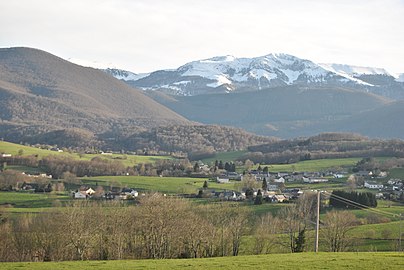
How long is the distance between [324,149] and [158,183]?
84.7 metres

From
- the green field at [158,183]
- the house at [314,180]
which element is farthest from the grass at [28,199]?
the house at [314,180]

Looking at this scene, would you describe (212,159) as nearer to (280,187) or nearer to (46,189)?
(280,187)

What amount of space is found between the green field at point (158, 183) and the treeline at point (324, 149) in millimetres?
53185

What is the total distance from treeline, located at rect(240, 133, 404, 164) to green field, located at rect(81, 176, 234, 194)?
174 ft

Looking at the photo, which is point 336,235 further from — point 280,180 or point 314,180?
point 280,180

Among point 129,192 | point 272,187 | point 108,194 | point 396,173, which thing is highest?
point 396,173

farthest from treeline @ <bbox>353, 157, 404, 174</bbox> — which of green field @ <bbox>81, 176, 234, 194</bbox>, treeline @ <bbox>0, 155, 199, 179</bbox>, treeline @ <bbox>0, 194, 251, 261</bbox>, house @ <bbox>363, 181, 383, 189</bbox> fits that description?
treeline @ <bbox>0, 194, 251, 261</bbox>

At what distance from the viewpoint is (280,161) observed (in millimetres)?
161000

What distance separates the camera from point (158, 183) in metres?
103

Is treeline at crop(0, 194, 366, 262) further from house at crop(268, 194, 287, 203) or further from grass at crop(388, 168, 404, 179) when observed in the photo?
grass at crop(388, 168, 404, 179)

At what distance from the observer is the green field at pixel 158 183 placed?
96812 millimetres

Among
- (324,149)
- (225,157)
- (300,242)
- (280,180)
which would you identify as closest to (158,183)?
(280,180)

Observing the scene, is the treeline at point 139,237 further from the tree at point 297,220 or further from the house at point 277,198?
the house at point 277,198

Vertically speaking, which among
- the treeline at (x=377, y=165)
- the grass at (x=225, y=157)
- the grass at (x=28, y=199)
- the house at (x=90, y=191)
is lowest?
the grass at (x=28, y=199)
